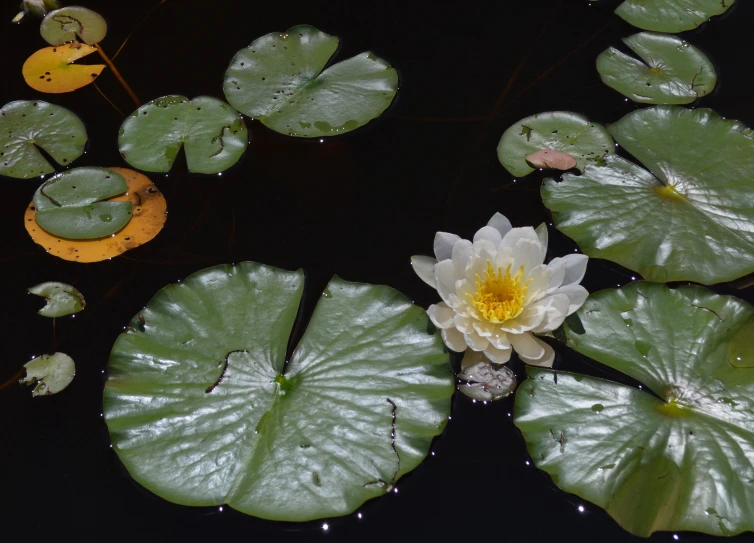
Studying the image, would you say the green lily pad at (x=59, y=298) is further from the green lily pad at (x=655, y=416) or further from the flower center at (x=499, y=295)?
the green lily pad at (x=655, y=416)

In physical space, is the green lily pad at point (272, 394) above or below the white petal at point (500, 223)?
below

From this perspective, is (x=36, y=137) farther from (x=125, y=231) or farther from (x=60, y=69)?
(x=125, y=231)

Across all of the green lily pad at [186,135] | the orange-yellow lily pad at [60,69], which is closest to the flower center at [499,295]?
the green lily pad at [186,135]

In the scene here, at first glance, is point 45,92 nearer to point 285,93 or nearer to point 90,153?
point 90,153

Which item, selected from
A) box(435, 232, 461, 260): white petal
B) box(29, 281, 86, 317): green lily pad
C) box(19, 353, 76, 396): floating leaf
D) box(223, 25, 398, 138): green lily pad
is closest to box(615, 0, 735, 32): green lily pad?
box(223, 25, 398, 138): green lily pad

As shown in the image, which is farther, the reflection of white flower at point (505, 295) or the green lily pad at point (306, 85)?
the green lily pad at point (306, 85)

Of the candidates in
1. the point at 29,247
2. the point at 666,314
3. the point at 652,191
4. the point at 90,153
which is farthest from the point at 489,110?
the point at 29,247

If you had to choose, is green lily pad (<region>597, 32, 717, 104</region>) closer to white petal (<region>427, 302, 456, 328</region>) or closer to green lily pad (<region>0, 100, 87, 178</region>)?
white petal (<region>427, 302, 456, 328</region>)
